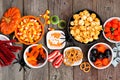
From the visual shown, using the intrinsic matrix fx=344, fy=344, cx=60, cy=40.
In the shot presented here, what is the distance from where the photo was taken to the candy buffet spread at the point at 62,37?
135cm

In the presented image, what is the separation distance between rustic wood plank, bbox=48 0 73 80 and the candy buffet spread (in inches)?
0.8

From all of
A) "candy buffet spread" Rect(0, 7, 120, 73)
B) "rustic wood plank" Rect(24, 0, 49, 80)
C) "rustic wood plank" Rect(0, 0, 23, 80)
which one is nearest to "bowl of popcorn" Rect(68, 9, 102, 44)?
"candy buffet spread" Rect(0, 7, 120, 73)

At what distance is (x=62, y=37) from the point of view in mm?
1397

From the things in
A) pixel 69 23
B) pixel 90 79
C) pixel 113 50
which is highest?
pixel 69 23

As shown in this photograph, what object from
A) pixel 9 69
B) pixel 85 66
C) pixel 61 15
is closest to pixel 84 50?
pixel 85 66

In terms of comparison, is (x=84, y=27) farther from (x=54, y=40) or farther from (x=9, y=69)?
(x=9, y=69)

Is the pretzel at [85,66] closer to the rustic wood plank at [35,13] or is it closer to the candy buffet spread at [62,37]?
the candy buffet spread at [62,37]

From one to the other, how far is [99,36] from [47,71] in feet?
0.84

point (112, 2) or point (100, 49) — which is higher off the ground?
point (112, 2)

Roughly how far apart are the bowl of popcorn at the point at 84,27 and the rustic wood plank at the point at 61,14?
49 mm

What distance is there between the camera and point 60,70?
141cm

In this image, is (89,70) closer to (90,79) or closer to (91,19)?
(90,79)

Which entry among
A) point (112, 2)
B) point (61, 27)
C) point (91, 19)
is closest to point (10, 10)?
point (61, 27)

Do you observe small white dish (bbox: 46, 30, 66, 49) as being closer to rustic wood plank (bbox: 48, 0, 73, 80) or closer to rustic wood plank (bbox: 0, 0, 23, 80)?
rustic wood plank (bbox: 48, 0, 73, 80)
